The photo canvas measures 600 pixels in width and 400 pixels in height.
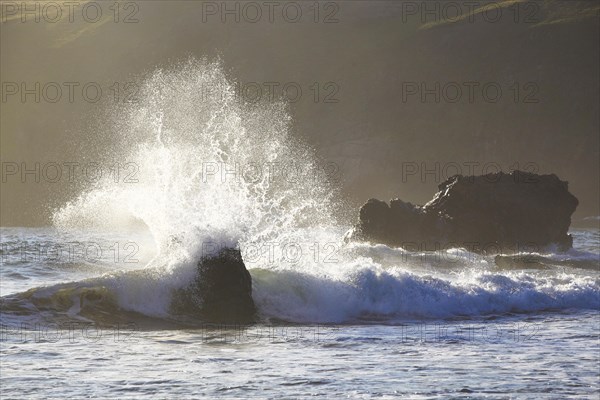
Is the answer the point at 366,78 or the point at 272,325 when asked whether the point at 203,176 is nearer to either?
the point at 272,325

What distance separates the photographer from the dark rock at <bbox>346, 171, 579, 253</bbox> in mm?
42219

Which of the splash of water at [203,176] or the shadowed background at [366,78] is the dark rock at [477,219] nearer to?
the splash of water at [203,176]

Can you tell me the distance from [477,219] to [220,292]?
25546 mm

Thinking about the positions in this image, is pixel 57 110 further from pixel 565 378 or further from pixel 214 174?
pixel 565 378

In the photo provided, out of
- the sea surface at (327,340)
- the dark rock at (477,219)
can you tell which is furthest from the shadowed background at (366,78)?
the sea surface at (327,340)

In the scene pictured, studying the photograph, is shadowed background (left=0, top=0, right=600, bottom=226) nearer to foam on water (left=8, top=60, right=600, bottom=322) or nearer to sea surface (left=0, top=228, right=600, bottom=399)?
foam on water (left=8, top=60, right=600, bottom=322)

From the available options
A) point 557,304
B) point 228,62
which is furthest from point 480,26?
point 557,304

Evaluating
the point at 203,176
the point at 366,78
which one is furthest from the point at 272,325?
the point at 366,78

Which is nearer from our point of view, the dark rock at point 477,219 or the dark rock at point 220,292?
the dark rock at point 220,292

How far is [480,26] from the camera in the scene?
131 meters

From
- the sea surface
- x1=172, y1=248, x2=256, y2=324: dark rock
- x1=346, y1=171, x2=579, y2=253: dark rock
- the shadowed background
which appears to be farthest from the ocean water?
the shadowed background

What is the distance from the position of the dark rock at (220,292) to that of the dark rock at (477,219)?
2240cm

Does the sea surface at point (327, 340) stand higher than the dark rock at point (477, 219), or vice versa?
the dark rock at point (477, 219)

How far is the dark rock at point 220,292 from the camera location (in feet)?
62.4
